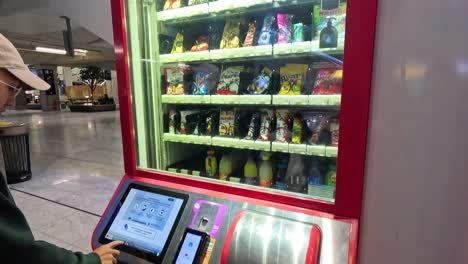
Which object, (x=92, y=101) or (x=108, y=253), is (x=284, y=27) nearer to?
(x=108, y=253)

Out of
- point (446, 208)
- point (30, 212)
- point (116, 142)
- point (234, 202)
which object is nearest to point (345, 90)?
point (446, 208)

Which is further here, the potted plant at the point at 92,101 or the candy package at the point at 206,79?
the potted plant at the point at 92,101

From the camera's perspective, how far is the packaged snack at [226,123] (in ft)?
5.54

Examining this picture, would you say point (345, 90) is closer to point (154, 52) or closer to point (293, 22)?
point (293, 22)

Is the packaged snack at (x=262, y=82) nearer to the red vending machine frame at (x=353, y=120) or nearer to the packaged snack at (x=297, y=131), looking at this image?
the packaged snack at (x=297, y=131)

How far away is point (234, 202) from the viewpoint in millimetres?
1169

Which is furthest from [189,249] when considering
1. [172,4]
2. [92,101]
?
[92,101]

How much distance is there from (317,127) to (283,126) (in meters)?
0.19

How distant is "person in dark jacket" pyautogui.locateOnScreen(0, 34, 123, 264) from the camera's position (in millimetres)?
870

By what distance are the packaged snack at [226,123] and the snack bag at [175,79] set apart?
1.02 ft

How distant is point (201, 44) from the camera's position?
174 cm

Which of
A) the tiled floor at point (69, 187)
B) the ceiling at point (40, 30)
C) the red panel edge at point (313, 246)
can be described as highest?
the ceiling at point (40, 30)

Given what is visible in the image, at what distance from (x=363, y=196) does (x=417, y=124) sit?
0.98 ft

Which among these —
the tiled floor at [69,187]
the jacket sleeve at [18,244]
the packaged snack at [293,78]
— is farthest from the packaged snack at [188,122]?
the tiled floor at [69,187]
